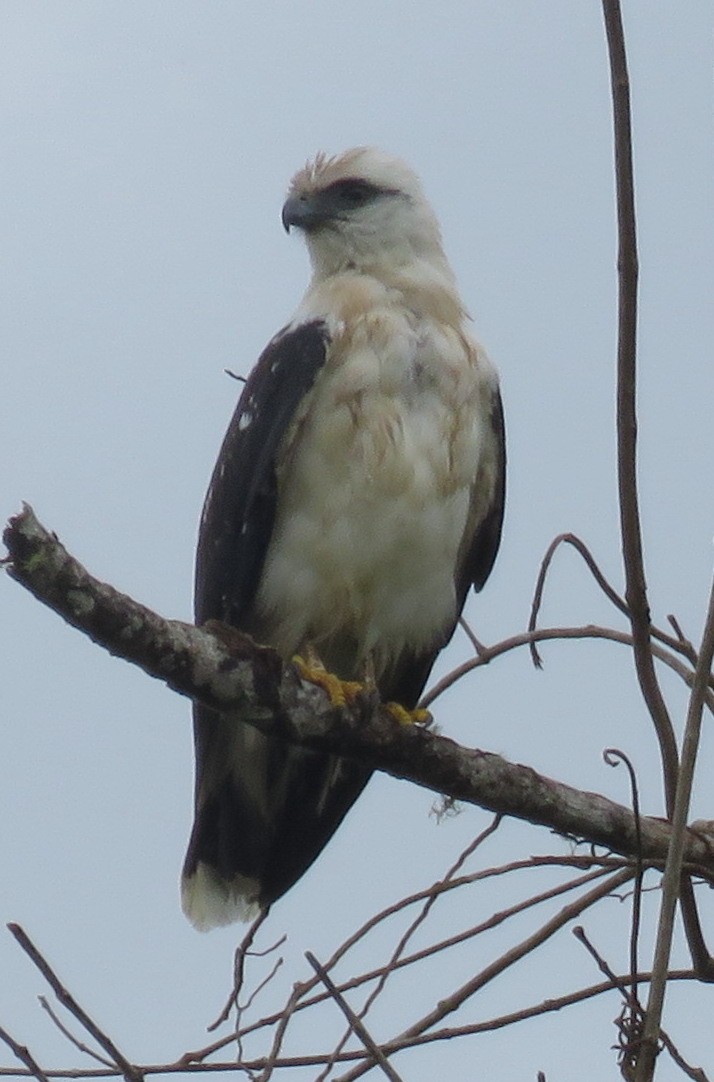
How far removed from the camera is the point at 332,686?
446cm

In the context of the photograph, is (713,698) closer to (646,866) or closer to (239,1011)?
(646,866)

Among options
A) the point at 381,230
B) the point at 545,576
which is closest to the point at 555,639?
the point at 545,576

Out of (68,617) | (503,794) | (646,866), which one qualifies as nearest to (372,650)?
(503,794)

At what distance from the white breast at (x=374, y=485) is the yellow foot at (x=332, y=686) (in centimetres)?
33

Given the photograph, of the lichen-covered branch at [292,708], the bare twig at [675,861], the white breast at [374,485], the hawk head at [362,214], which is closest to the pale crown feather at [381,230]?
the hawk head at [362,214]

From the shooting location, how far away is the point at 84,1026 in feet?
9.26

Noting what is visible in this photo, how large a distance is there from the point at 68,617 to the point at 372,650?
199cm

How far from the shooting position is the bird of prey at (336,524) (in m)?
4.78

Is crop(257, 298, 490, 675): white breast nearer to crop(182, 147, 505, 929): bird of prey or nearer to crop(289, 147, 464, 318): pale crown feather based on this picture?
crop(182, 147, 505, 929): bird of prey

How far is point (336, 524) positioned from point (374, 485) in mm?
160

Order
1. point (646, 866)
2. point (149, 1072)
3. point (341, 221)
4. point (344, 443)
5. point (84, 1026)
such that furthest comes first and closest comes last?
1. point (341, 221)
2. point (344, 443)
3. point (646, 866)
4. point (149, 1072)
5. point (84, 1026)

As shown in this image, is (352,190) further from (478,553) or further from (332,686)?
(332,686)

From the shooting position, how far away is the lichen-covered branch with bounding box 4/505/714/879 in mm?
3168

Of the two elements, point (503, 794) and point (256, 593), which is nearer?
point (503, 794)
